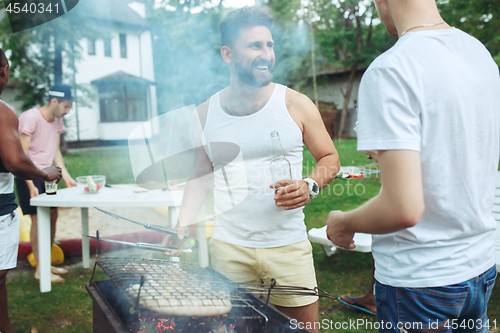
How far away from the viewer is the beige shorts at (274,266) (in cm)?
173

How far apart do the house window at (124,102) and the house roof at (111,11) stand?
15.0ft

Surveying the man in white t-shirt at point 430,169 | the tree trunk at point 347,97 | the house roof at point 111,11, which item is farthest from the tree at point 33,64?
the man in white t-shirt at point 430,169

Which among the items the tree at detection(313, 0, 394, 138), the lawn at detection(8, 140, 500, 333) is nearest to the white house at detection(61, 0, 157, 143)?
the lawn at detection(8, 140, 500, 333)

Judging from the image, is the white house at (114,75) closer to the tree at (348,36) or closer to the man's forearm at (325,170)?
the man's forearm at (325,170)

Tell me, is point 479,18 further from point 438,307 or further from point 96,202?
point 438,307

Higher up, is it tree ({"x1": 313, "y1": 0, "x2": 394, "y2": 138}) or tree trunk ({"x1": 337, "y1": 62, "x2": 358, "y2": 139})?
tree ({"x1": 313, "y1": 0, "x2": 394, "y2": 138})

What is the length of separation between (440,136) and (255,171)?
3.03ft

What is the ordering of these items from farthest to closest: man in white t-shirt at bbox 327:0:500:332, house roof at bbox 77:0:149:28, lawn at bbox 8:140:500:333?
1. house roof at bbox 77:0:149:28
2. lawn at bbox 8:140:500:333
3. man in white t-shirt at bbox 327:0:500:332

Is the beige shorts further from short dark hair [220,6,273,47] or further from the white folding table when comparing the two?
the white folding table

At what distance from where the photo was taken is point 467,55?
1019mm

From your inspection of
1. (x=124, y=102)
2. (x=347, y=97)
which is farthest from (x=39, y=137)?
(x=347, y=97)

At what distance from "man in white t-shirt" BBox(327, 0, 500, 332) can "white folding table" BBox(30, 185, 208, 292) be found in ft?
8.14

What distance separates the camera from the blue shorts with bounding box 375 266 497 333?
105 cm

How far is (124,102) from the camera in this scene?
510 inches
